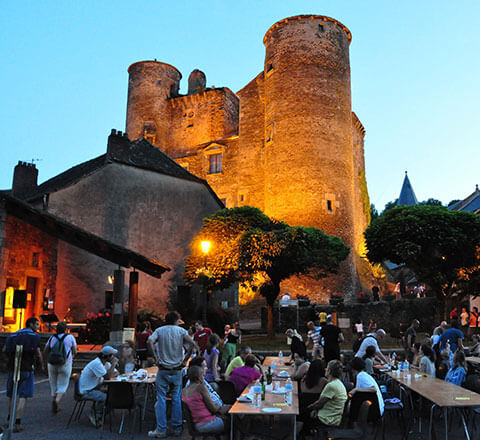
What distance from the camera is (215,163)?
38.2 meters

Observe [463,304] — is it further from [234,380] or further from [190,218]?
[234,380]

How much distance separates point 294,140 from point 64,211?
1637 cm

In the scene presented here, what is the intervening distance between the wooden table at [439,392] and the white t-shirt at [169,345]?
349cm

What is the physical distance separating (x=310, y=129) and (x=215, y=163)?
10.5m

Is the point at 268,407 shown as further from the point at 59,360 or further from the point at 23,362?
the point at 59,360

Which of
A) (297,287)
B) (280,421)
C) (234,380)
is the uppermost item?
(297,287)

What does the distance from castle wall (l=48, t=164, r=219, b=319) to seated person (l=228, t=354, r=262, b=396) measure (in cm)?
1313

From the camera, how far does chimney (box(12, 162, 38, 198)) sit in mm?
25344

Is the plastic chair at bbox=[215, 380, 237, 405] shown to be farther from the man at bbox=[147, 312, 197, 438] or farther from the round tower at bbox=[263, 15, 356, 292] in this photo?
the round tower at bbox=[263, 15, 356, 292]

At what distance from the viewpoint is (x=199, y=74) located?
4425cm

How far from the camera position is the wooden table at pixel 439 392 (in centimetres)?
569

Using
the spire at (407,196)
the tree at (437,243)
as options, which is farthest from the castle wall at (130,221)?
the spire at (407,196)

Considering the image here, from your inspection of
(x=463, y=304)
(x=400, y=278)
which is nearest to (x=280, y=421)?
(x=463, y=304)

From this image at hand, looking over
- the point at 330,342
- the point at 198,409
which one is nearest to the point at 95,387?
the point at 198,409
